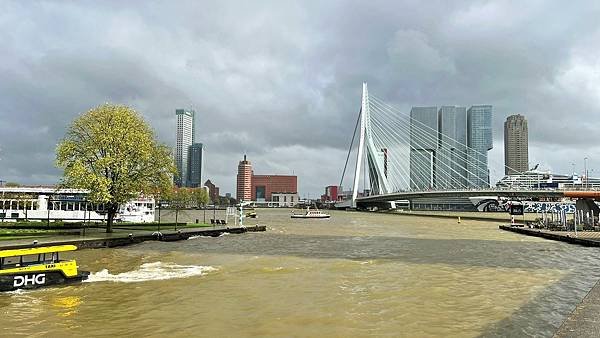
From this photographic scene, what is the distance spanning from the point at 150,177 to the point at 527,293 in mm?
33530

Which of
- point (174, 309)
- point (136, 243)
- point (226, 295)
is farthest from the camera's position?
point (136, 243)

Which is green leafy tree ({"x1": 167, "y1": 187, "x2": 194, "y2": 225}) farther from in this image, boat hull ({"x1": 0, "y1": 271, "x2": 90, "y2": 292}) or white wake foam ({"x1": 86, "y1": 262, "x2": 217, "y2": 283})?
boat hull ({"x1": 0, "y1": 271, "x2": 90, "y2": 292})

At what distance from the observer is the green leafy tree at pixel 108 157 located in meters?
38.7

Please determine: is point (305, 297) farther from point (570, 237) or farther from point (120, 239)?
point (570, 237)

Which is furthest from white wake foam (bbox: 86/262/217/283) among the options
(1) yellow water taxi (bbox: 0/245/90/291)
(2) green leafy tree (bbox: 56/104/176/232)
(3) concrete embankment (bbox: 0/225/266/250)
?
(2) green leafy tree (bbox: 56/104/176/232)

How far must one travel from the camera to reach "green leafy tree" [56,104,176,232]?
127 ft

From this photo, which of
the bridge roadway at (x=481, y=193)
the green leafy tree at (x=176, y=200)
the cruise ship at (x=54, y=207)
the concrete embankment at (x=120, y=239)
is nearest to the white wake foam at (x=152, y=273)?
the concrete embankment at (x=120, y=239)

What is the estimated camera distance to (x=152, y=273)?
2453 centimetres

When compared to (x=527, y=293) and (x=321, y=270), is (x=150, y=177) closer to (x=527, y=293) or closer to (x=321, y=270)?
(x=321, y=270)

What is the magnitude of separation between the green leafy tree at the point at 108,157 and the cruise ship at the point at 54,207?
1460 centimetres

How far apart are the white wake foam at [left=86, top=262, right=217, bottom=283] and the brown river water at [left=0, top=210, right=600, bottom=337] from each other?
0.05 meters

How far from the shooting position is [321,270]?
26.2 m

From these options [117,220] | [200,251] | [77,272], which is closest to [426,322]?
[77,272]

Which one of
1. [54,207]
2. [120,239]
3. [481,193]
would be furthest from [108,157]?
[481,193]
